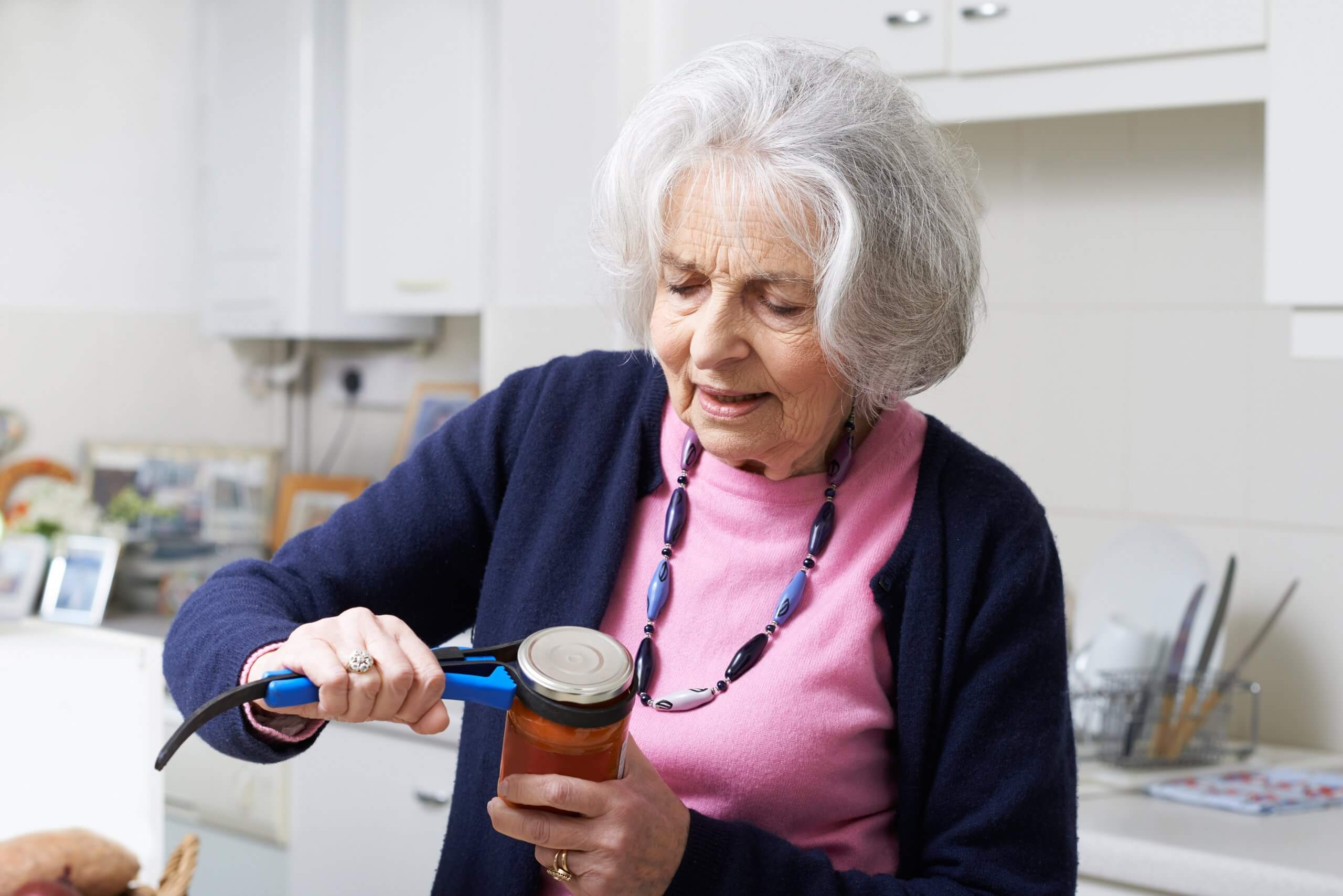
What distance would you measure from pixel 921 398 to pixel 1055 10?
27.7 inches

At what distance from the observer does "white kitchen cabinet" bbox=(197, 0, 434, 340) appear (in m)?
2.78

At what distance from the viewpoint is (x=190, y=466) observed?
2.95 metres

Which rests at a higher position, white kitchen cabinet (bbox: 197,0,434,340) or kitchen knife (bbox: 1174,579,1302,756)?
white kitchen cabinet (bbox: 197,0,434,340)

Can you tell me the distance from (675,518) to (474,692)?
30 centimetres

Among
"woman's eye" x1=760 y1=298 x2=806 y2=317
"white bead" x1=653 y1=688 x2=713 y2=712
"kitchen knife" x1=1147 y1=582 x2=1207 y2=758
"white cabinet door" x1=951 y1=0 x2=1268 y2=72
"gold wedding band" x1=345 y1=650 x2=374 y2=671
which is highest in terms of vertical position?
"white cabinet door" x1=951 y1=0 x2=1268 y2=72

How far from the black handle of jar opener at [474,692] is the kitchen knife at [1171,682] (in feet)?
4.17

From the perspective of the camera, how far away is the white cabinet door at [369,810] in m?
2.14

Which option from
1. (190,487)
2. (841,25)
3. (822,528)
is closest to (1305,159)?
(841,25)

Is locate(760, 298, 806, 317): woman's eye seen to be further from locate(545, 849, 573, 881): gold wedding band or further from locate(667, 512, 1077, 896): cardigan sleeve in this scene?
locate(545, 849, 573, 881): gold wedding band

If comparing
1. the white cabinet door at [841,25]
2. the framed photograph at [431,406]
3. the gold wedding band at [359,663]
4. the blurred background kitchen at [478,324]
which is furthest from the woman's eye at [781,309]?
the framed photograph at [431,406]

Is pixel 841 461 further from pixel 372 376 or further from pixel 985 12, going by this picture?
pixel 372 376

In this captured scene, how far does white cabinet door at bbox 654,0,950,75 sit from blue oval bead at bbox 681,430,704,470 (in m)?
0.94

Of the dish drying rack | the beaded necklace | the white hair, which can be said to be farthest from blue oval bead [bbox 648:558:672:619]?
the dish drying rack

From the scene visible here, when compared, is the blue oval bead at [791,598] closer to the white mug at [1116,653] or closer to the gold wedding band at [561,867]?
the gold wedding band at [561,867]
